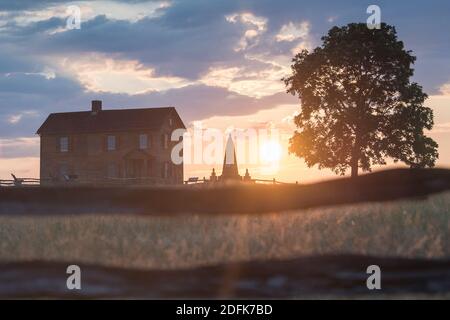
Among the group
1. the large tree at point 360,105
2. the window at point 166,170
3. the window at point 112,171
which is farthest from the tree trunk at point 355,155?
the window at point 112,171

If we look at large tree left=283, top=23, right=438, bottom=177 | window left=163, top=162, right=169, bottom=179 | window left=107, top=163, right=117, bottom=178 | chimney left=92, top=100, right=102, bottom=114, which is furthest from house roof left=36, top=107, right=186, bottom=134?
large tree left=283, top=23, right=438, bottom=177

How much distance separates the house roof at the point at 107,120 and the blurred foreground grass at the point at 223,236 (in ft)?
147

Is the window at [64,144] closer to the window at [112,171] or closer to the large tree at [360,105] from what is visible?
the window at [112,171]

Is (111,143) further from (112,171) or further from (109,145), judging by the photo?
(112,171)

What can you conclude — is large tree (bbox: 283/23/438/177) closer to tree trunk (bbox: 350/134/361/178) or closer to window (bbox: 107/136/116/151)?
tree trunk (bbox: 350/134/361/178)

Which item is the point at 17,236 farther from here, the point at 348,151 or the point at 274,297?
the point at 348,151

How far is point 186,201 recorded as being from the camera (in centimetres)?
566

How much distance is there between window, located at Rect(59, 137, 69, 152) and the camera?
52531 mm

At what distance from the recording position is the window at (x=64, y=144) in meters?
52.5

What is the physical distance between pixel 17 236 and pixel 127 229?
3.62 feet

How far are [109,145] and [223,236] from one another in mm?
46996

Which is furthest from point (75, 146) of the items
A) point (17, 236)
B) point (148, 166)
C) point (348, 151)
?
point (17, 236)

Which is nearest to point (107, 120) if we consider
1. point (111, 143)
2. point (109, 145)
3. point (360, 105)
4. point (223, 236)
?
point (111, 143)

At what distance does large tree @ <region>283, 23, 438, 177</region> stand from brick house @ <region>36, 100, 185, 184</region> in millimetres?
17748
